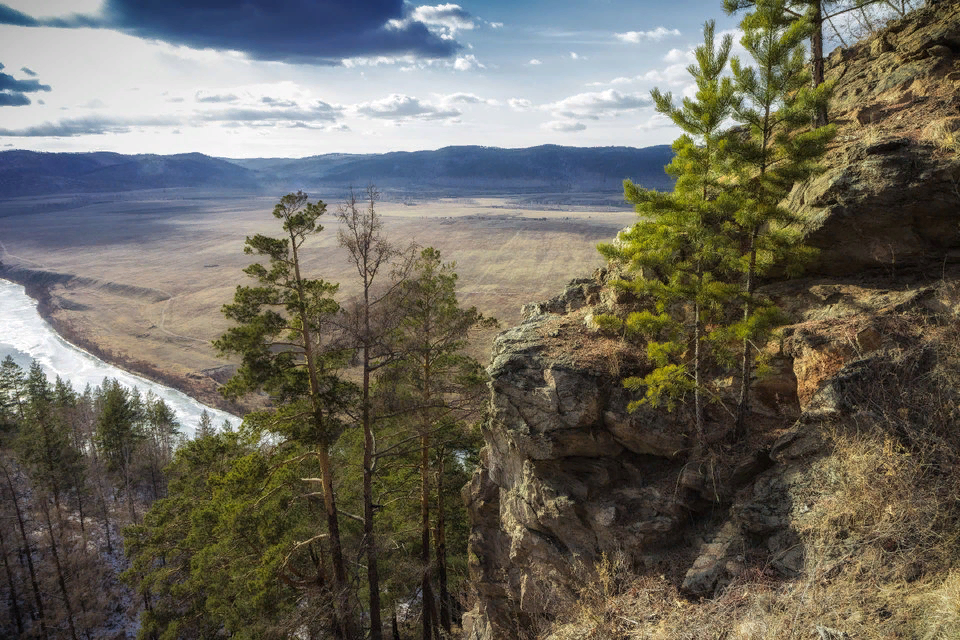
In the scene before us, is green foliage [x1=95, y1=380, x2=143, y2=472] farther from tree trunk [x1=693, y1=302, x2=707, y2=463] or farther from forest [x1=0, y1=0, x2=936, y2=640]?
tree trunk [x1=693, y1=302, x2=707, y2=463]

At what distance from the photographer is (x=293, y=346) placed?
13.2 metres

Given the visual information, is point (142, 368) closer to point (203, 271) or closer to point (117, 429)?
point (117, 429)

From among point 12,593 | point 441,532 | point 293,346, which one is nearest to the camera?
point 293,346

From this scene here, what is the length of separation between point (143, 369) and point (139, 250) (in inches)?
4691

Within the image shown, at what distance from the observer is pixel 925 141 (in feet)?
42.2

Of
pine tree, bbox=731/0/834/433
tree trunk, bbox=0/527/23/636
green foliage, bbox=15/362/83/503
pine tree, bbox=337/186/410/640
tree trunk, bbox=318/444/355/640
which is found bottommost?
tree trunk, bbox=0/527/23/636

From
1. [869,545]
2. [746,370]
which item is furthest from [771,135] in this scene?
[869,545]

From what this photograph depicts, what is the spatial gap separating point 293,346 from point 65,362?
89771mm

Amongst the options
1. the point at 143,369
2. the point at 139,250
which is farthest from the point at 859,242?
the point at 139,250

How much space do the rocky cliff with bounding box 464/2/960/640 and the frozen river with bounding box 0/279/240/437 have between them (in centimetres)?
5264

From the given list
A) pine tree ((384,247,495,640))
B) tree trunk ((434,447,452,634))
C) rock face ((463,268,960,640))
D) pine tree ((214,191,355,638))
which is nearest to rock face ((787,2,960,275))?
rock face ((463,268,960,640))

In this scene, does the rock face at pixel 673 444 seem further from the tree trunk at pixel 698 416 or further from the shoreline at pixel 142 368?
the shoreline at pixel 142 368

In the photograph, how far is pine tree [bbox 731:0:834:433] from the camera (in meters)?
10.9

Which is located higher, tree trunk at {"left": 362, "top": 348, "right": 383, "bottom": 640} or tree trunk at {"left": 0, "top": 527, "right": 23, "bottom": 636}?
tree trunk at {"left": 362, "top": 348, "right": 383, "bottom": 640}
